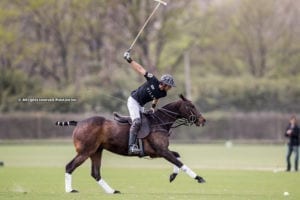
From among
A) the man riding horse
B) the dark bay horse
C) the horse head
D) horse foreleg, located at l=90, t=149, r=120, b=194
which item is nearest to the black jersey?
the man riding horse

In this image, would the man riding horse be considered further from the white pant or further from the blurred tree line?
the blurred tree line

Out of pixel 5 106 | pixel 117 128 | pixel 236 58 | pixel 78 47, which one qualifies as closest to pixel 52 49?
pixel 78 47

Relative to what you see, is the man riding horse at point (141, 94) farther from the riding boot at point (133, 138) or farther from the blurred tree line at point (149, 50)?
the blurred tree line at point (149, 50)

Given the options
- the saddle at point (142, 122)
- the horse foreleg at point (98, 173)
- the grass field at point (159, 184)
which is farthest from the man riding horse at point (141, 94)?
the grass field at point (159, 184)

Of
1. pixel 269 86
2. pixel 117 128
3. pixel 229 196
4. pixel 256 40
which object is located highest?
pixel 256 40

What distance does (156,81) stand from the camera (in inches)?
890

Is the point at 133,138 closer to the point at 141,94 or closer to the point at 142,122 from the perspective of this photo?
the point at 142,122

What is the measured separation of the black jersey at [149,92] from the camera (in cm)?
2257

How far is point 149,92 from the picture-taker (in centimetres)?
2273

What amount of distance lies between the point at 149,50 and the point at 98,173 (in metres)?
58.8

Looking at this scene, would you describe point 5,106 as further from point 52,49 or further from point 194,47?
point 194,47

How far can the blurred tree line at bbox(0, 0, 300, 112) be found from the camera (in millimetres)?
74938

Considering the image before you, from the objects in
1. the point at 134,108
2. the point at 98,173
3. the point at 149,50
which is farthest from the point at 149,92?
the point at 149,50

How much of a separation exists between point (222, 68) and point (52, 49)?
19.5m
